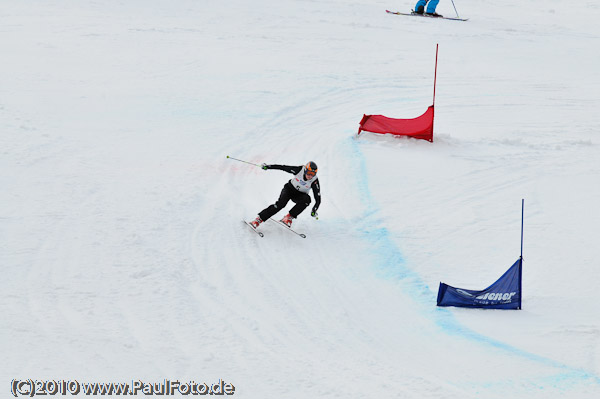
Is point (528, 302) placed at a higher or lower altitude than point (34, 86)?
lower

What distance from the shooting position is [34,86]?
15.0 m

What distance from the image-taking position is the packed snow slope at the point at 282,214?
6.60 metres

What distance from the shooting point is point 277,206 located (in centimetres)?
939

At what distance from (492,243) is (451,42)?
13.5m

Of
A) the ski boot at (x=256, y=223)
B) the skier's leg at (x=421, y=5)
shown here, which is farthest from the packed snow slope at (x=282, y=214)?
the skier's leg at (x=421, y=5)

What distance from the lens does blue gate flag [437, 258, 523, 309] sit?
304 inches

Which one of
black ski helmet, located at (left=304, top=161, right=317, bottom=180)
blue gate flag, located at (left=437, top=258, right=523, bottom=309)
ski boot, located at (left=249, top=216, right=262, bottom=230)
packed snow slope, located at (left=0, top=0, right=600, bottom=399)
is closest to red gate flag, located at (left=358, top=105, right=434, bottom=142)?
packed snow slope, located at (left=0, top=0, right=600, bottom=399)

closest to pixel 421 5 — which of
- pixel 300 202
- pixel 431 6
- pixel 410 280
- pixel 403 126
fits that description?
pixel 431 6

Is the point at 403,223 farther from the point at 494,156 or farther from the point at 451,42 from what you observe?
the point at 451,42

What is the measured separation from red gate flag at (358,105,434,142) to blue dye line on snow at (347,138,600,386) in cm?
166

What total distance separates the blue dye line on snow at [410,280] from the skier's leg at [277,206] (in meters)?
1.31

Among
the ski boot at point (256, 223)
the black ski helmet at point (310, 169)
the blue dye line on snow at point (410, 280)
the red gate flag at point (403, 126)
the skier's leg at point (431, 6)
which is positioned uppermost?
the skier's leg at point (431, 6)

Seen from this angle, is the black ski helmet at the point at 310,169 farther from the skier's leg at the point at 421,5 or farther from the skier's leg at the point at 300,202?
the skier's leg at the point at 421,5

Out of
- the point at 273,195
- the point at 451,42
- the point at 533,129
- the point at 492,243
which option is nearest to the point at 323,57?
the point at 451,42
